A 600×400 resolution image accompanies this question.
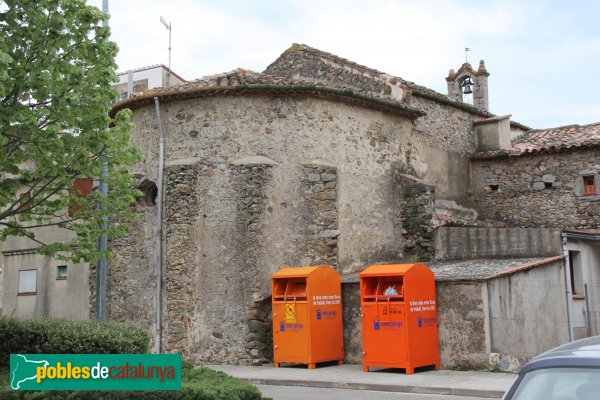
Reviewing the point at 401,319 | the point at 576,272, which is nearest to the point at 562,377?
the point at 401,319

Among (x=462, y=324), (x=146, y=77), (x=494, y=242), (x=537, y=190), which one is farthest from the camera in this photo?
(x=146, y=77)

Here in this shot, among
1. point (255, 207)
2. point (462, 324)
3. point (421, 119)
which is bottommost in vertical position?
point (462, 324)

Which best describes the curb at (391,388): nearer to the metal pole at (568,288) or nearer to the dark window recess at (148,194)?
the metal pole at (568,288)

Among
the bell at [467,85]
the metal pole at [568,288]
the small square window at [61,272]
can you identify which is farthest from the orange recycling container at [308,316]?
the bell at [467,85]

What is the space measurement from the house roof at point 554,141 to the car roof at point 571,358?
1849 cm

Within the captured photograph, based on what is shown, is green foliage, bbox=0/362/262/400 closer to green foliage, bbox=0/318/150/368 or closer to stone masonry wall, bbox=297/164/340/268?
green foliage, bbox=0/318/150/368

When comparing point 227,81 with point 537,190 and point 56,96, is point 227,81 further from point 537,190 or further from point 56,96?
point 537,190

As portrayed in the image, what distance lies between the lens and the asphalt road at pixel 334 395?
11430 millimetres

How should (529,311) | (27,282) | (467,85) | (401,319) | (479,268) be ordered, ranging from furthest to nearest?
(467,85), (27,282), (479,268), (529,311), (401,319)

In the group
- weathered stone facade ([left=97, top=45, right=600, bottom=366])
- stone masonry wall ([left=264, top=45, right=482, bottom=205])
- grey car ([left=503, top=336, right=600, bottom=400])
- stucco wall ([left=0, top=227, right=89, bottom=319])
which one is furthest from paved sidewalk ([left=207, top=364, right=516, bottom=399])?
stucco wall ([left=0, top=227, right=89, bottom=319])

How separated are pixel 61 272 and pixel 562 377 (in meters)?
22.1

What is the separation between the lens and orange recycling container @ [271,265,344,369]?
1520 centimetres

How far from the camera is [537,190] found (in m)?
22.2

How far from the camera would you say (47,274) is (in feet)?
79.1
